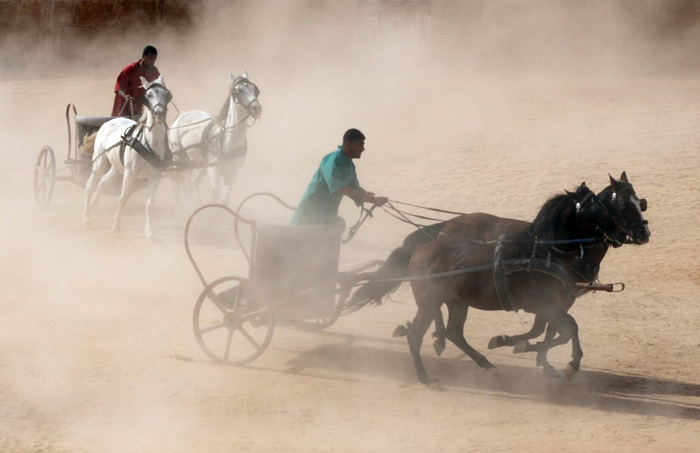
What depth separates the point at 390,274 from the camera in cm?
768

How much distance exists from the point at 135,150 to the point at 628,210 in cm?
673

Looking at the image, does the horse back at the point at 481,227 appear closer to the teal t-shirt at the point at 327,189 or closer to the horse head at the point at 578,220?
the horse head at the point at 578,220

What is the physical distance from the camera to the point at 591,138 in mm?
17484

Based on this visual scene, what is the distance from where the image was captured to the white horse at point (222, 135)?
1216 cm

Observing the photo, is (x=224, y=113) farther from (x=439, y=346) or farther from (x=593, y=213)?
(x=593, y=213)

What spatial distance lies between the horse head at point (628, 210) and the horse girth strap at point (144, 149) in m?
6.33

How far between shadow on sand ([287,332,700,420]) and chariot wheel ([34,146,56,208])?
663 centimetres

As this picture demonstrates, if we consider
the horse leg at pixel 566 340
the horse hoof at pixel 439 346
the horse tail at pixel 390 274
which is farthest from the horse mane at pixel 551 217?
the horse hoof at pixel 439 346

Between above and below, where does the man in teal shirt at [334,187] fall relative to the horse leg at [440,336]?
above

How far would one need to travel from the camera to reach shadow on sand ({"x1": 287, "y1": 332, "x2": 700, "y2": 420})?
23.1 ft

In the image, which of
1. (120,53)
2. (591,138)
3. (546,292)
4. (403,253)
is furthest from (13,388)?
(120,53)

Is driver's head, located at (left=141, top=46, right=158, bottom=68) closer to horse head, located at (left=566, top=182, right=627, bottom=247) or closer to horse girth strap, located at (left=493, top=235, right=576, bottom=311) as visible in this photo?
horse girth strap, located at (left=493, top=235, right=576, bottom=311)

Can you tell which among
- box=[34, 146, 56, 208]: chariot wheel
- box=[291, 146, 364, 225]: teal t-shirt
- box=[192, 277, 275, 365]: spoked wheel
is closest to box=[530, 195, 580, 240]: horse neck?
box=[291, 146, 364, 225]: teal t-shirt

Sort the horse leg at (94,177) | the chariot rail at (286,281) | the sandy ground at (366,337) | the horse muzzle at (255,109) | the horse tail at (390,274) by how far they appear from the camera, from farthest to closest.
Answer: the horse leg at (94,177), the horse muzzle at (255,109), the horse tail at (390,274), the chariot rail at (286,281), the sandy ground at (366,337)
